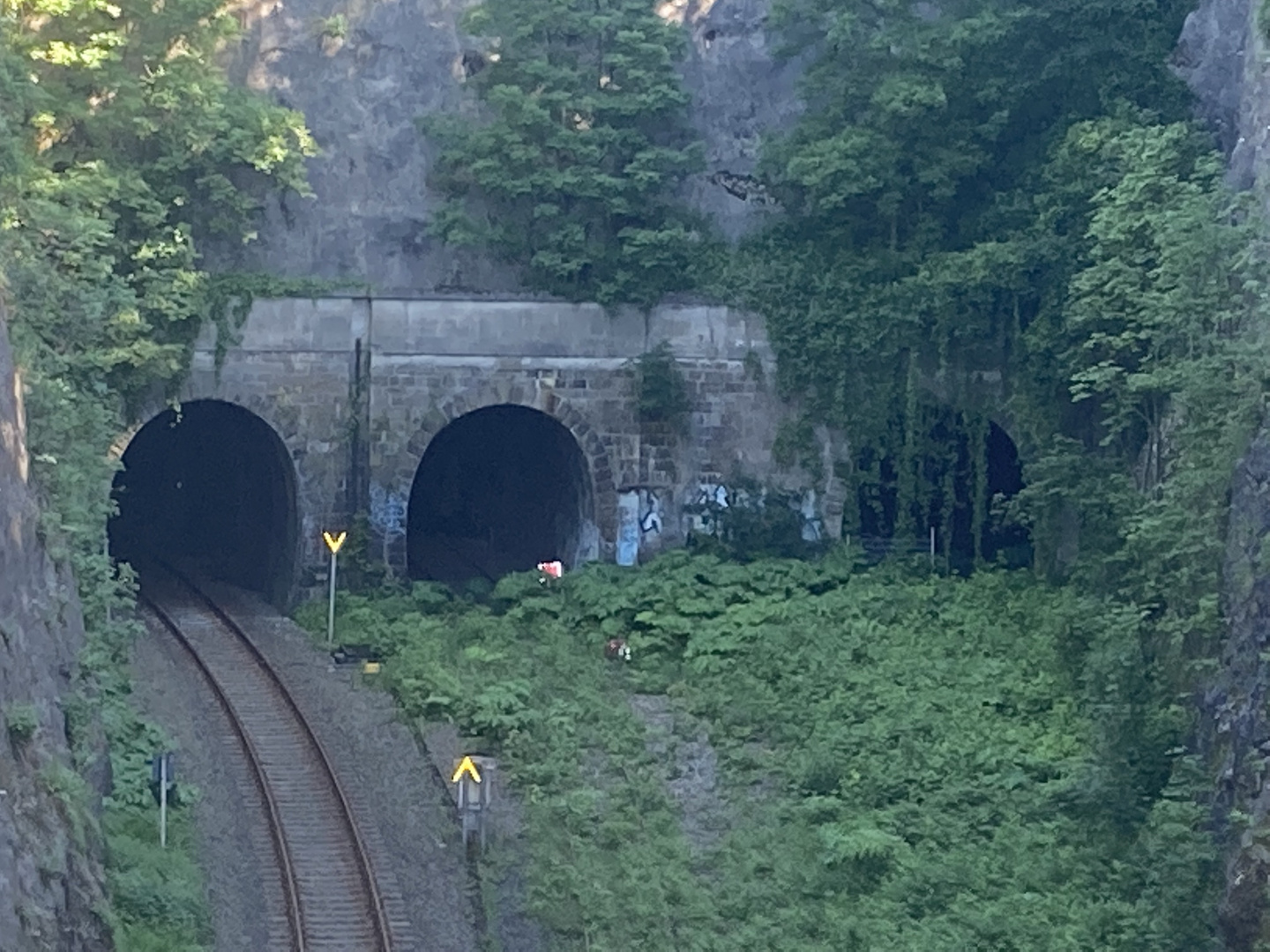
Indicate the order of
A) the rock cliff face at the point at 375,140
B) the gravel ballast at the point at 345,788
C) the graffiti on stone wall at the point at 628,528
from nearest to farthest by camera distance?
the gravel ballast at the point at 345,788, the graffiti on stone wall at the point at 628,528, the rock cliff face at the point at 375,140

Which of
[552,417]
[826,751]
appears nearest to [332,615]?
[552,417]

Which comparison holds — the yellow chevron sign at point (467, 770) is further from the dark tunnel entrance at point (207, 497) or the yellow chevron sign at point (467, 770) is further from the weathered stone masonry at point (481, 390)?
the dark tunnel entrance at point (207, 497)

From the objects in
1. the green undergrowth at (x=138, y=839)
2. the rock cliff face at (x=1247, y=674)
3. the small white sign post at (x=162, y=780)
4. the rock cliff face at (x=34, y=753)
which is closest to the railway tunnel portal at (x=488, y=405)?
Result: the green undergrowth at (x=138, y=839)

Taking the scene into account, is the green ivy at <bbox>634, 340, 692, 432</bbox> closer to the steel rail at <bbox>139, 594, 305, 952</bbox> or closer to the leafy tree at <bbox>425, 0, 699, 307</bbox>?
the leafy tree at <bbox>425, 0, 699, 307</bbox>

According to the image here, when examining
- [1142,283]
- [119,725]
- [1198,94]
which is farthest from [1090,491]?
[119,725]

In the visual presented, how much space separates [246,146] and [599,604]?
8317 mm

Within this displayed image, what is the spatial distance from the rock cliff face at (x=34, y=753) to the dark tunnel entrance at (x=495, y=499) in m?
13.3

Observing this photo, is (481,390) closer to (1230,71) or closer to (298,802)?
(298,802)

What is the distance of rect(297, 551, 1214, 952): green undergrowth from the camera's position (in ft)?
59.9

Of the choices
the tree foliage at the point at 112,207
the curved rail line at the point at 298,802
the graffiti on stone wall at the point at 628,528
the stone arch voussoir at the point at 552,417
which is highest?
the tree foliage at the point at 112,207

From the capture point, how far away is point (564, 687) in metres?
24.6

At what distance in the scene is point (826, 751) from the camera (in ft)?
71.9

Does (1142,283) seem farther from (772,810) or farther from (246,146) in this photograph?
(246,146)

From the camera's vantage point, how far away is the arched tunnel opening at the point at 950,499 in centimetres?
2966
